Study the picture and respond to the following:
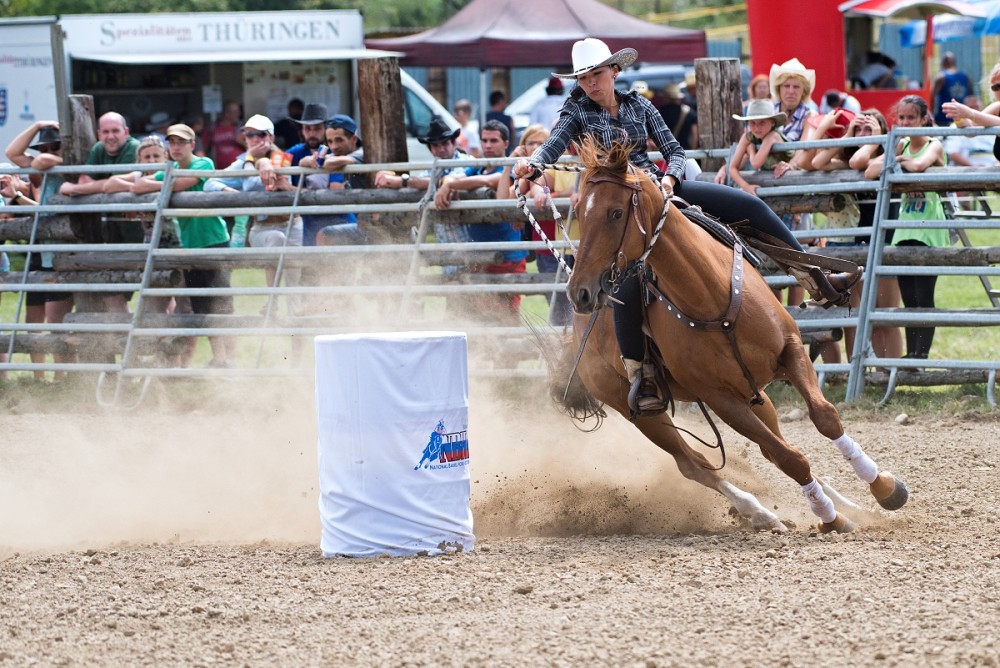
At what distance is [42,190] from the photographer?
40.4 ft

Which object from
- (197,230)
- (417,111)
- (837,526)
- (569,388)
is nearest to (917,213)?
(569,388)

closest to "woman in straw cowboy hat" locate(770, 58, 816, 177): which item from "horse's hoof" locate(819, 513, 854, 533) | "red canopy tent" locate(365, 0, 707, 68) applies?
"horse's hoof" locate(819, 513, 854, 533)

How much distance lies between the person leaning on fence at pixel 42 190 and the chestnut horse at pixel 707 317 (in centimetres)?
726

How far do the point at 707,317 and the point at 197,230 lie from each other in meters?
6.88

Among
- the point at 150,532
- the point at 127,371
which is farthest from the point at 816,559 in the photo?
the point at 127,371

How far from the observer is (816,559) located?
5.72 meters

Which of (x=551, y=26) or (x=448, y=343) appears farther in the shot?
(x=551, y=26)

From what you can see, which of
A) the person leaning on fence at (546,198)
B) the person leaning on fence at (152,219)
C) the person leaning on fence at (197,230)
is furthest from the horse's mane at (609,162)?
the person leaning on fence at (152,219)

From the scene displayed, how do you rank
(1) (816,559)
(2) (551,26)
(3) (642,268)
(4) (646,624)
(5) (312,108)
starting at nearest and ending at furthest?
(4) (646,624) < (1) (816,559) < (3) (642,268) < (5) (312,108) < (2) (551,26)

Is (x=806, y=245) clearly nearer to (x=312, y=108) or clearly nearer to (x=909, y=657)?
(x=312, y=108)

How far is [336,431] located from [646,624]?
2.02m

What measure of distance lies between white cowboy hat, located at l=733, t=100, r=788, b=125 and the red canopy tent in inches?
401

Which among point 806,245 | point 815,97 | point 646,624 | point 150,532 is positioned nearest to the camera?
point 646,624

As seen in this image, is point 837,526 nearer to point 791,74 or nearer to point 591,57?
point 591,57
